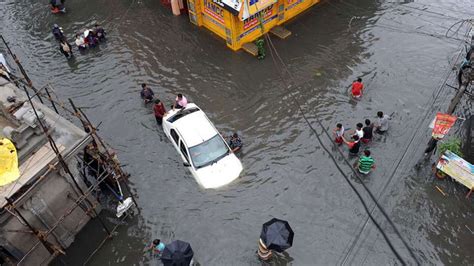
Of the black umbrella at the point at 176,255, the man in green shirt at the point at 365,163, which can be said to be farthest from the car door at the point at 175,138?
the man in green shirt at the point at 365,163

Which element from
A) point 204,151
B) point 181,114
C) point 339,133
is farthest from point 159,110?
point 339,133

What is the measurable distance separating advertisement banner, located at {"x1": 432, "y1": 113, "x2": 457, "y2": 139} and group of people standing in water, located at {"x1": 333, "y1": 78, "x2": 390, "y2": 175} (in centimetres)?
213

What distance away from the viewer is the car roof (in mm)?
13742

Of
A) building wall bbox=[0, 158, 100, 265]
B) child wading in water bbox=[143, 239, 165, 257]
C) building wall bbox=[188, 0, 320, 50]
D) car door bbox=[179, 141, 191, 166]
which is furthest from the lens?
building wall bbox=[188, 0, 320, 50]

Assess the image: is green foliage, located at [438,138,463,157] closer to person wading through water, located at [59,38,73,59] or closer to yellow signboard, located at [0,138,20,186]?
yellow signboard, located at [0,138,20,186]

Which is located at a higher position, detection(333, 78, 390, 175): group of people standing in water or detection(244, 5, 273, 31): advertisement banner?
detection(244, 5, 273, 31): advertisement banner

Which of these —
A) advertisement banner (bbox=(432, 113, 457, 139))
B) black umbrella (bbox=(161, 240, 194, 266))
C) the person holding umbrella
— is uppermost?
advertisement banner (bbox=(432, 113, 457, 139))

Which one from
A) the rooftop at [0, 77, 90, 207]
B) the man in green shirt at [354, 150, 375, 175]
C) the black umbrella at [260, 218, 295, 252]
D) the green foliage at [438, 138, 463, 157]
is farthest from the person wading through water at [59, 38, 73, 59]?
the green foliage at [438, 138, 463, 157]

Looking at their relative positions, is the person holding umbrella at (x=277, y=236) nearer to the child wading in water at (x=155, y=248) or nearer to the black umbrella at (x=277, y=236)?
the black umbrella at (x=277, y=236)

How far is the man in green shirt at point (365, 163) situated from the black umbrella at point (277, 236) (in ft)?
13.4

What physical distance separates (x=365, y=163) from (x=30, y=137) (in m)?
10.4

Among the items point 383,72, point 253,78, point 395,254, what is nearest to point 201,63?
point 253,78

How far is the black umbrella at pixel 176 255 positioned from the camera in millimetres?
10578

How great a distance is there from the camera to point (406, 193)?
13.2m
